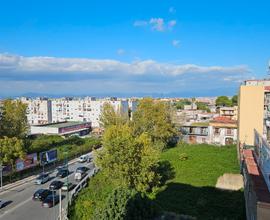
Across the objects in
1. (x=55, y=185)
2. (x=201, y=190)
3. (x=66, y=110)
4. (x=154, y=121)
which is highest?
(x=154, y=121)

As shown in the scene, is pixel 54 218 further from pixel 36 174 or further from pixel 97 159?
pixel 36 174

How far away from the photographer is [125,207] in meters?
16.3

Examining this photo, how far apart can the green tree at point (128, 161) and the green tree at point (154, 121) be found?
18949 millimetres

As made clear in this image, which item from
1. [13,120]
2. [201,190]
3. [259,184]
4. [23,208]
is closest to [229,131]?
[201,190]

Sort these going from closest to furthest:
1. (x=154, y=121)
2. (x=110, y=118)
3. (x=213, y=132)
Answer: (x=154, y=121) → (x=110, y=118) → (x=213, y=132)

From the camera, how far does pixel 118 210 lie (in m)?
16.1

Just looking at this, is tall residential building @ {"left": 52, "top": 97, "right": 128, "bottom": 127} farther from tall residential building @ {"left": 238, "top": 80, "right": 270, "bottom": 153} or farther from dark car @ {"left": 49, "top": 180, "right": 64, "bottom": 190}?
dark car @ {"left": 49, "top": 180, "right": 64, "bottom": 190}

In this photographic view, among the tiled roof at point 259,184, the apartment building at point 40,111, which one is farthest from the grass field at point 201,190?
the apartment building at point 40,111

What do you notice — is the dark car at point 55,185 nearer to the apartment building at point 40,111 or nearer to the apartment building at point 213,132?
the apartment building at point 213,132

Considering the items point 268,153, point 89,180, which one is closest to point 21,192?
point 89,180

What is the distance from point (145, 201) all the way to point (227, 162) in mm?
15107

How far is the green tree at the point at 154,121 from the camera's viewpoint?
43.5m

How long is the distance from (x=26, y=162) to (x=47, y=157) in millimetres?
3912

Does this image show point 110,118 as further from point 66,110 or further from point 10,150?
point 66,110
